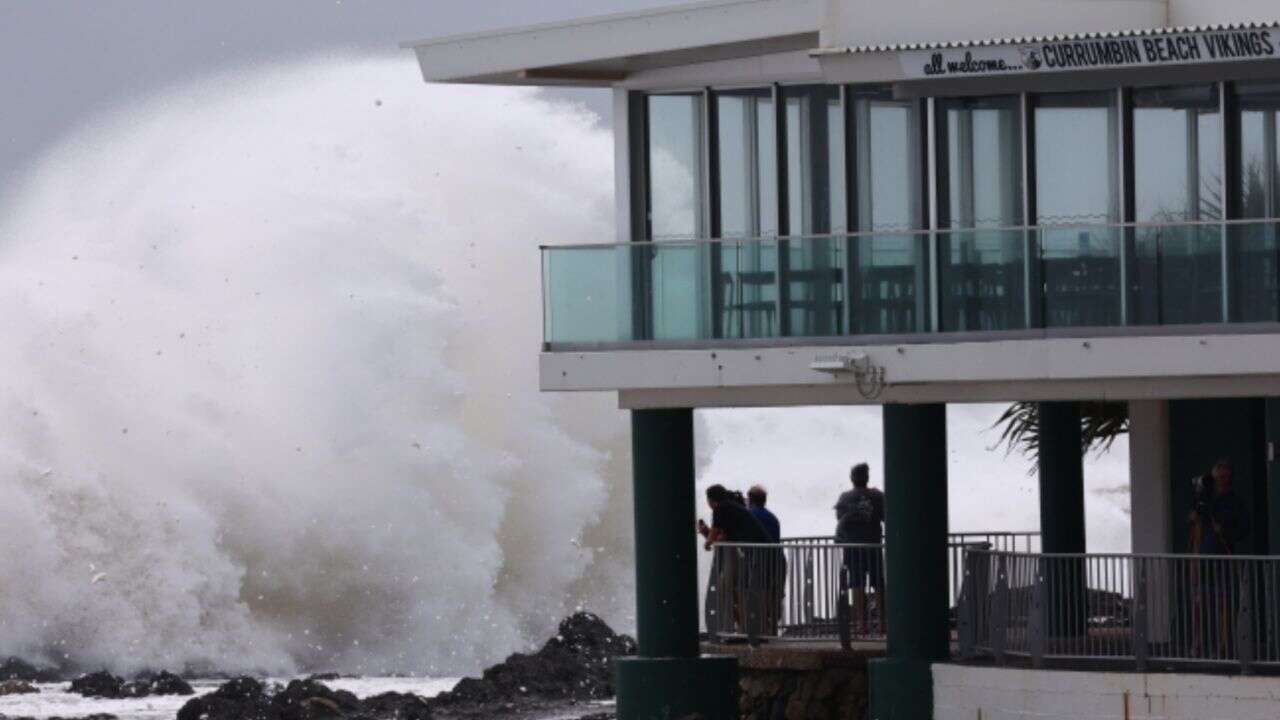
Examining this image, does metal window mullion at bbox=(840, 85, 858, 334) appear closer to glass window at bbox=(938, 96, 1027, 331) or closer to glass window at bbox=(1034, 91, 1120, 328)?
glass window at bbox=(938, 96, 1027, 331)

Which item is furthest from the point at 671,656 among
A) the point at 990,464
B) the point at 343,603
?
the point at 990,464

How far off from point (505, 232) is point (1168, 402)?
104 feet

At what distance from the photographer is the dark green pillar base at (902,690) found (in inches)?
1175

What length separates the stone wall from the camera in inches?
1259

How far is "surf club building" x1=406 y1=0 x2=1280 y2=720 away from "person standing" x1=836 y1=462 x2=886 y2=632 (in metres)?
0.51

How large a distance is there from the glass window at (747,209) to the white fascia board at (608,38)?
73 cm

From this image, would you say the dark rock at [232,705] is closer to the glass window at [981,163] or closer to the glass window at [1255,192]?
the glass window at [981,163]

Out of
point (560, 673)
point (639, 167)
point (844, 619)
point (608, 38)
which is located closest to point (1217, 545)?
point (844, 619)

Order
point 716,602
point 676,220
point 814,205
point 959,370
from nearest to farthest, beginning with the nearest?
point 959,370 → point 814,205 → point 676,220 → point 716,602

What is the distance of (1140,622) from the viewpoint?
27.7 metres

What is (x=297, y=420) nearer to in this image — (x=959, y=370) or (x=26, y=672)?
(x=26, y=672)

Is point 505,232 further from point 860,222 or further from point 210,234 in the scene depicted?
point 860,222

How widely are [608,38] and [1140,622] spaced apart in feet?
23.0

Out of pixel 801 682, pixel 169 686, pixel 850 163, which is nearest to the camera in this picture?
pixel 850 163
